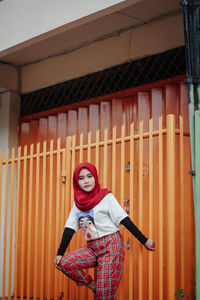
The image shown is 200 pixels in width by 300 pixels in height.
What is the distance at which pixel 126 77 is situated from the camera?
251 inches

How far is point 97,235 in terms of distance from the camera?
4203 mm

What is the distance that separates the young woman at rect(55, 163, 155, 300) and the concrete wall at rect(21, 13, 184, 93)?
2438 mm

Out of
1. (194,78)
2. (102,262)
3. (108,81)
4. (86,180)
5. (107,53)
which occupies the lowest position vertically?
(102,262)

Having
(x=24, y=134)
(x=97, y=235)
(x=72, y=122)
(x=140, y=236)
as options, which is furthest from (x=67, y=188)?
(x=24, y=134)

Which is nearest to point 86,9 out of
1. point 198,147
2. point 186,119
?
point 186,119

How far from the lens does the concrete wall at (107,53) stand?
589 centimetres

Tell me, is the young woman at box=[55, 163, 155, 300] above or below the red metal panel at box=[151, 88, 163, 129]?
below

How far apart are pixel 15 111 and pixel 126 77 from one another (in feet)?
7.40

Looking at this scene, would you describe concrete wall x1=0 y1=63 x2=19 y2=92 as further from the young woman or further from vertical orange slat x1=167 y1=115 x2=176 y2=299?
vertical orange slat x1=167 y1=115 x2=176 y2=299

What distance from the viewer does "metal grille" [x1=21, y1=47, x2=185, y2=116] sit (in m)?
5.90

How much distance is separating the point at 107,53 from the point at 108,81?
397 mm

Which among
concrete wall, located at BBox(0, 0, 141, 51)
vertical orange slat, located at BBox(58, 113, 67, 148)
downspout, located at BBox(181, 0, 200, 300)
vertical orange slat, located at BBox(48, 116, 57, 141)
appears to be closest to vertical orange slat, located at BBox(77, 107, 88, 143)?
vertical orange slat, located at BBox(58, 113, 67, 148)

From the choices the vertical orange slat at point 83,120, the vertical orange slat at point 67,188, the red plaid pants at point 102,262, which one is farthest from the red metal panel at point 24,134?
the red plaid pants at point 102,262

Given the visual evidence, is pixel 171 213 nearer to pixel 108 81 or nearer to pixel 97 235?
pixel 97 235
